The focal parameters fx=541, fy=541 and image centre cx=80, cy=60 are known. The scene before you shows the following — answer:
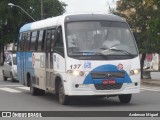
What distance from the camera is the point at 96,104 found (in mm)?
17375

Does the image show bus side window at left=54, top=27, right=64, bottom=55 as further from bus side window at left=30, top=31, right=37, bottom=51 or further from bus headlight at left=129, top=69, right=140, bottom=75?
bus side window at left=30, top=31, right=37, bottom=51

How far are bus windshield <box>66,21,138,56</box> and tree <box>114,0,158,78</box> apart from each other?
59.6 feet

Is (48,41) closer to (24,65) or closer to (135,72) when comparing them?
(135,72)

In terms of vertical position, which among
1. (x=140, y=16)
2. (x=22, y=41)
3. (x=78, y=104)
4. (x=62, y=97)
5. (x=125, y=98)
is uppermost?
(x=140, y=16)

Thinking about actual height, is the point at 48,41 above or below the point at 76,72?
above

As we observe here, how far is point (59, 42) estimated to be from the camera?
56.3 ft

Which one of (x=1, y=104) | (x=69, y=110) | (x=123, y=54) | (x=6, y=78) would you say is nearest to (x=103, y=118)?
(x=69, y=110)

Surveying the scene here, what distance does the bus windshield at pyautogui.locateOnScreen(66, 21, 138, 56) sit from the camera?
16516mm

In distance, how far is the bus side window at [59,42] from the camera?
16864mm

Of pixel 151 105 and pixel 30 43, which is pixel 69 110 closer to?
pixel 151 105

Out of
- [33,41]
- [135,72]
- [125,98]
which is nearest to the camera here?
[135,72]

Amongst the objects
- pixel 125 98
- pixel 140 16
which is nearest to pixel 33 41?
pixel 125 98

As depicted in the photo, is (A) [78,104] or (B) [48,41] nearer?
(A) [78,104]

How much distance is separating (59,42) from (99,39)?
4.32 ft
